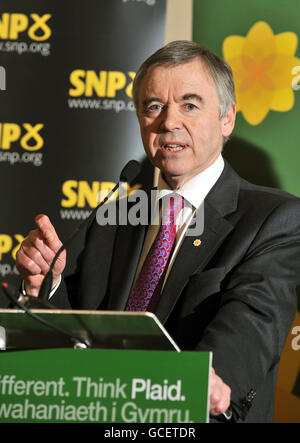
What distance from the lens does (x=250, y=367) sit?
172cm

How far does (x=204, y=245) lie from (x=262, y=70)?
1.00 metres

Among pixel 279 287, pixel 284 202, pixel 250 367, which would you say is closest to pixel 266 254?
pixel 279 287

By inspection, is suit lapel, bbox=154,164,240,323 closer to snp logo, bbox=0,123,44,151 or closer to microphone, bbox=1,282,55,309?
microphone, bbox=1,282,55,309

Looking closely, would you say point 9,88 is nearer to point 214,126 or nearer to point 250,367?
point 214,126

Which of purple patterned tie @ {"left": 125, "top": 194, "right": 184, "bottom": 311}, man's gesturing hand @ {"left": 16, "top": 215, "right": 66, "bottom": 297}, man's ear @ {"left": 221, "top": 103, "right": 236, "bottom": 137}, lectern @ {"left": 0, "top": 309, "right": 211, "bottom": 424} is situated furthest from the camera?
man's ear @ {"left": 221, "top": 103, "right": 236, "bottom": 137}

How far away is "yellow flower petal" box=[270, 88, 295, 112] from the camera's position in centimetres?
267

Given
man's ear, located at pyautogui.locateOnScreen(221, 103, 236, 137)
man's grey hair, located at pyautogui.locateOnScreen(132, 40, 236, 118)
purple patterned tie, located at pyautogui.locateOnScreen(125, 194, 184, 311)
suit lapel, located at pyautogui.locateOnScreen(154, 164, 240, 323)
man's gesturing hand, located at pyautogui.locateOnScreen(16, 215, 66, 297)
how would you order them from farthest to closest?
man's ear, located at pyautogui.locateOnScreen(221, 103, 236, 137) < man's grey hair, located at pyautogui.locateOnScreen(132, 40, 236, 118) < purple patterned tie, located at pyautogui.locateOnScreen(125, 194, 184, 311) < suit lapel, located at pyautogui.locateOnScreen(154, 164, 240, 323) < man's gesturing hand, located at pyautogui.locateOnScreen(16, 215, 66, 297)

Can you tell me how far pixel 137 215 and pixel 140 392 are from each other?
4.29ft

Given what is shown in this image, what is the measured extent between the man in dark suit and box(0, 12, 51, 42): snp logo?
2.38 ft

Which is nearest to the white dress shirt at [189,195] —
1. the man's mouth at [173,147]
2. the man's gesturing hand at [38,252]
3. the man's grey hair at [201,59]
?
the man's mouth at [173,147]

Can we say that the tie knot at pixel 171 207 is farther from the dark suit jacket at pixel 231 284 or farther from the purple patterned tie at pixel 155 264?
the dark suit jacket at pixel 231 284

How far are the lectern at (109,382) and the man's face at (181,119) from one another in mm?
1097

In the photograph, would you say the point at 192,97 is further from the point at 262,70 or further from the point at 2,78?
the point at 2,78

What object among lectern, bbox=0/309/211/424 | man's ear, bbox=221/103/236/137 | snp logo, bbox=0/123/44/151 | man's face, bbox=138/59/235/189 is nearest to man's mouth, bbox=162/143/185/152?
man's face, bbox=138/59/235/189
